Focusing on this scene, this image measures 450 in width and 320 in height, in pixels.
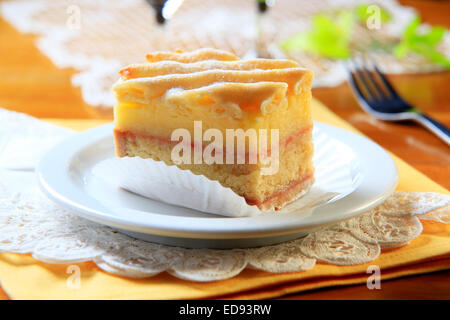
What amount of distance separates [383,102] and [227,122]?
1196 mm

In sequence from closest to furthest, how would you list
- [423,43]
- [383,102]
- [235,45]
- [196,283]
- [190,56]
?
[196,283]
[190,56]
[383,102]
[423,43]
[235,45]

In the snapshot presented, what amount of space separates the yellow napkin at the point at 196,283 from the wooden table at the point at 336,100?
74 mm

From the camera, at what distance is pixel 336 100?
2.56 metres

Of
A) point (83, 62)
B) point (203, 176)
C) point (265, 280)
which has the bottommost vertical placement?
point (265, 280)

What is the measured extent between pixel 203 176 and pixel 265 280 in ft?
1.16

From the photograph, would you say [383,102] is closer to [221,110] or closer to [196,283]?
[221,110]

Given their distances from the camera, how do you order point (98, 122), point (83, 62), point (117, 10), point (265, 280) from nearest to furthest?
point (265, 280), point (98, 122), point (83, 62), point (117, 10)

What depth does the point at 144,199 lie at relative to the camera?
152 cm

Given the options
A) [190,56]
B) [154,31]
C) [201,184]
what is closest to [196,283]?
[201,184]

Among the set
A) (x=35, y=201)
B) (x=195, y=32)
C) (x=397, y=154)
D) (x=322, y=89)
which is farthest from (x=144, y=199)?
(x=195, y=32)

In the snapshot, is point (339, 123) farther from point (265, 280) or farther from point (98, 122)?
point (265, 280)

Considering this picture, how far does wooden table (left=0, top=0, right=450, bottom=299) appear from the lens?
6.57 ft

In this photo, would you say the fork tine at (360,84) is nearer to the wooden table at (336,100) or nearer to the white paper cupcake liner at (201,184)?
the wooden table at (336,100)

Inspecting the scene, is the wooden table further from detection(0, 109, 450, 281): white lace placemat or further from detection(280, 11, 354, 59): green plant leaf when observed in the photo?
detection(280, 11, 354, 59): green plant leaf
